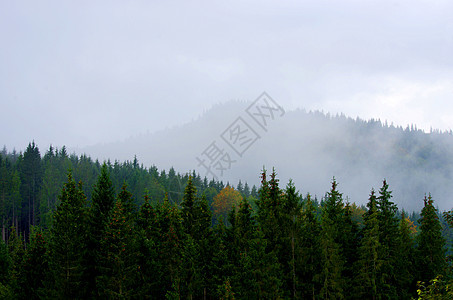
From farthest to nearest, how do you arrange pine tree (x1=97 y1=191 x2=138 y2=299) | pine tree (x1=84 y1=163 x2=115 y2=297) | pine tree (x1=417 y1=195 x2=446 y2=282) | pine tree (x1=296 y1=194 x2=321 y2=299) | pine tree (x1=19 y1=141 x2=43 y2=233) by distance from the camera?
1. pine tree (x1=19 y1=141 x2=43 y2=233)
2. pine tree (x1=417 y1=195 x2=446 y2=282)
3. pine tree (x1=296 y1=194 x2=321 y2=299)
4. pine tree (x1=84 y1=163 x2=115 y2=297)
5. pine tree (x1=97 y1=191 x2=138 y2=299)

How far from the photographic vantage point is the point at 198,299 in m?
32.9

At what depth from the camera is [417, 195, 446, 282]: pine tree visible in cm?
4200

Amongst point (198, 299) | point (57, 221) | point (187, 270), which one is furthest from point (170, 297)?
point (57, 221)

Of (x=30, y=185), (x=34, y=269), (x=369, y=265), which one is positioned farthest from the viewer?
(x=30, y=185)

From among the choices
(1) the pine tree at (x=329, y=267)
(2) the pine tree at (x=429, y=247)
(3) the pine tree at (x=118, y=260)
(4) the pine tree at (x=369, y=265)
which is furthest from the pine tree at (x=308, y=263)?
(2) the pine tree at (x=429, y=247)

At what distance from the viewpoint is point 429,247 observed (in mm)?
42250

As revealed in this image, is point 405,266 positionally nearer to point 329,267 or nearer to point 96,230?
point 329,267

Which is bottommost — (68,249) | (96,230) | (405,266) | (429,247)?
(405,266)

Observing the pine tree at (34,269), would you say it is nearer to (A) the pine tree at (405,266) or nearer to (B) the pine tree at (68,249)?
(B) the pine tree at (68,249)

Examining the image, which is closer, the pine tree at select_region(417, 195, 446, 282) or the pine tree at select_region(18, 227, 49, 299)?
the pine tree at select_region(18, 227, 49, 299)

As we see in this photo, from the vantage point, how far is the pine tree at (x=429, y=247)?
42.0m

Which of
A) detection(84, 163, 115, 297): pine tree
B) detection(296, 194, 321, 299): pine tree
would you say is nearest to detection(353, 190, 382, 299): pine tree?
detection(296, 194, 321, 299): pine tree

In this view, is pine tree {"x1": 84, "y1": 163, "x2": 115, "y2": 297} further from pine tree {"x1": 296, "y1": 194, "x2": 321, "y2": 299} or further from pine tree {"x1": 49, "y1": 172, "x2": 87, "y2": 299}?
pine tree {"x1": 296, "y1": 194, "x2": 321, "y2": 299}

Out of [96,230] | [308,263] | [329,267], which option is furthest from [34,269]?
[329,267]
